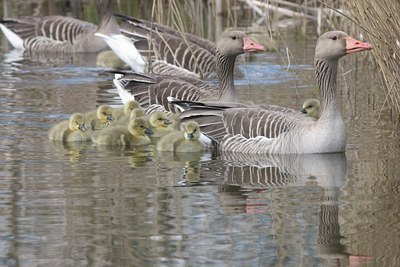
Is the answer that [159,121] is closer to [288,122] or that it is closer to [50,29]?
[288,122]

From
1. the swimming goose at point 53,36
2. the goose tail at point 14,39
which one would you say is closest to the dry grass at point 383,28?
the swimming goose at point 53,36

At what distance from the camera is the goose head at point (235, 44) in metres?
12.0

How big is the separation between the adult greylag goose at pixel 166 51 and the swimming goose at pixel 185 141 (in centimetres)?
431

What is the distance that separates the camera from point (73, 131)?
449 inches

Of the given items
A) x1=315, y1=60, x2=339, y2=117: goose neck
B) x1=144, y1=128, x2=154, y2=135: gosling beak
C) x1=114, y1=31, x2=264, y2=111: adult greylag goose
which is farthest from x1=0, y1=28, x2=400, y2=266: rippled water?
x1=114, y1=31, x2=264, y2=111: adult greylag goose

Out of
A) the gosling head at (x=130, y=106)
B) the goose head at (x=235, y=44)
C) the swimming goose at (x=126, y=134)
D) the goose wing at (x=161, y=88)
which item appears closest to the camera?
the swimming goose at (x=126, y=134)

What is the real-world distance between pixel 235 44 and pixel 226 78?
0.41m

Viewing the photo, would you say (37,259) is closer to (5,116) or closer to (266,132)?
(266,132)

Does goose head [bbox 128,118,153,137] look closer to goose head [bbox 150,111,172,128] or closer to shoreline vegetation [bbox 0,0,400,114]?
goose head [bbox 150,111,172,128]

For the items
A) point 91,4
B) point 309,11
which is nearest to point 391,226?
point 309,11

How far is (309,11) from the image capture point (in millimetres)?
20016

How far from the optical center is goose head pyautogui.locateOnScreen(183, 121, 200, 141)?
10805 millimetres

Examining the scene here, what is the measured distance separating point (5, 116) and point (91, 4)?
12363 mm

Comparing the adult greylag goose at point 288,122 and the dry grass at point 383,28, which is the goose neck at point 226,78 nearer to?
the adult greylag goose at point 288,122
